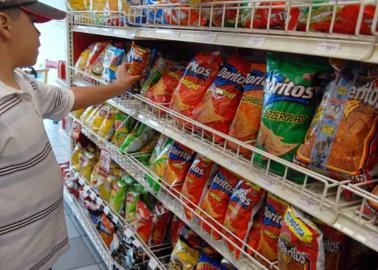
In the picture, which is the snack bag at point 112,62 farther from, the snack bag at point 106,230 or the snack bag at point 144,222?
the snack bag at point 106,230

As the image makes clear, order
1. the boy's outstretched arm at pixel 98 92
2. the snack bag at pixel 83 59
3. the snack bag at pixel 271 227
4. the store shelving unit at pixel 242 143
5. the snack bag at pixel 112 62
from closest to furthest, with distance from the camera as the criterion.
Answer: the store shelving unit at pixel 242 143
the snack bag at pixel 271 227
the boy's outstretched arm at pixel 98 92
the snack bag at pixel 112 62
the snack bag at pixel 83 59

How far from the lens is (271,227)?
112 cm

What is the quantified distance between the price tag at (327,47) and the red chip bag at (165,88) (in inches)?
35.1

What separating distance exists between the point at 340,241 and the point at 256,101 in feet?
1.58

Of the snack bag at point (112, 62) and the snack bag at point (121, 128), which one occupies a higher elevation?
the snack bag at point (112, 62)

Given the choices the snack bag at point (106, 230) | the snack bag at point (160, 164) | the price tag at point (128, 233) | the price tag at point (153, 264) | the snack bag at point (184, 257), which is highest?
the snack bag at point (160, 164)

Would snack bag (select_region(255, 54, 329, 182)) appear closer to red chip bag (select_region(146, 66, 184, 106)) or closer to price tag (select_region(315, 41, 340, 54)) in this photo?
price tag (select_region(315, 41, 340, 54))

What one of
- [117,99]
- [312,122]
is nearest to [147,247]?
[117,99]

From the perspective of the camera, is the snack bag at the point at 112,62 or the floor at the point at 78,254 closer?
the snack bag at the point at 112,62

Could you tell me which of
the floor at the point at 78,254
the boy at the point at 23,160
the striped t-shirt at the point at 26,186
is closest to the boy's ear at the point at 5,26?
the boy at the point at 23,160

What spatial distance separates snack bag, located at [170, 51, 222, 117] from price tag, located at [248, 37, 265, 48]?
389mm

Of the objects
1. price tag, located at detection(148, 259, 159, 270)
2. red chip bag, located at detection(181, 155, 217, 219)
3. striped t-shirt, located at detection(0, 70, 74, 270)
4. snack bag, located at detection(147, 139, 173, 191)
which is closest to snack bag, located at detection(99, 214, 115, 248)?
price tag, located at detection(148, 259, 159, 270)

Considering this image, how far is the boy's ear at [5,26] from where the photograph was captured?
1.05 m

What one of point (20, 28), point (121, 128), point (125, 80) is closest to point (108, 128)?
point (121, 128)
